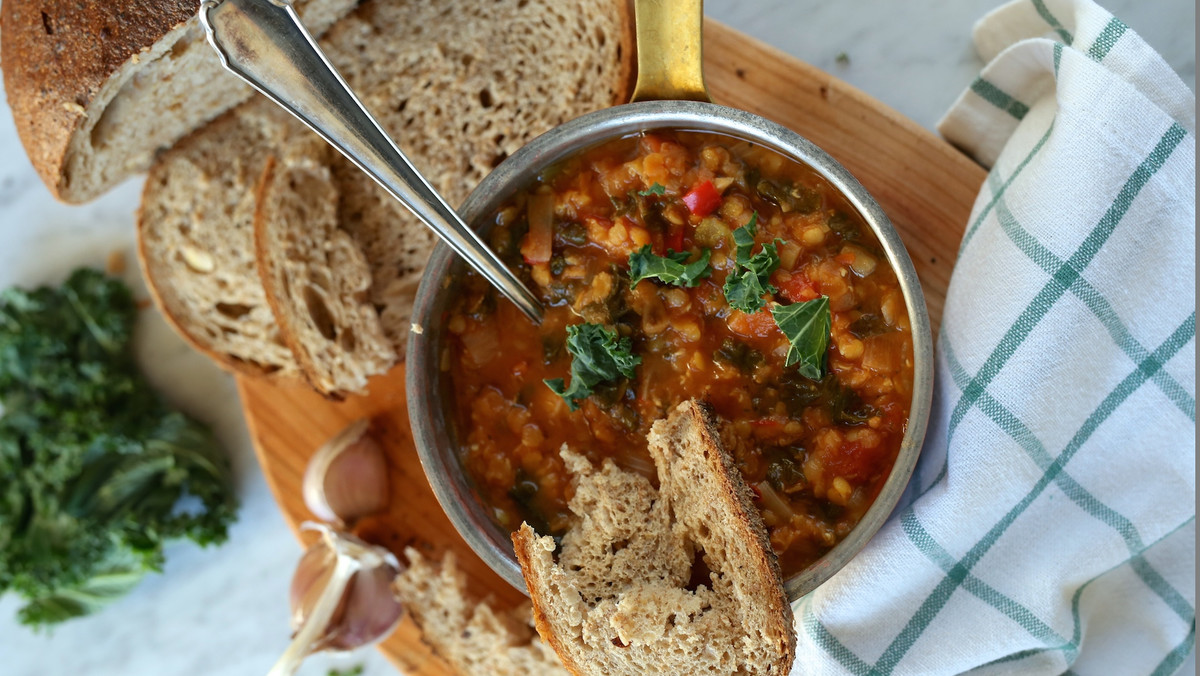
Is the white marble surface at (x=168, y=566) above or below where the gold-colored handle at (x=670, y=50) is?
below

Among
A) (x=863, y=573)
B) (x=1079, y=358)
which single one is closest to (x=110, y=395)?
(x=863, y=573)

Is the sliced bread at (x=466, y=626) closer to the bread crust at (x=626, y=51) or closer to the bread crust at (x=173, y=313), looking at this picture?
the bread crust at (x=173, y=313)

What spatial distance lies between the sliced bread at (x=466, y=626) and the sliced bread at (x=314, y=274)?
0.72 m

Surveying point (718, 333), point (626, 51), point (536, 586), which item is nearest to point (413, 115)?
point (626, 51)

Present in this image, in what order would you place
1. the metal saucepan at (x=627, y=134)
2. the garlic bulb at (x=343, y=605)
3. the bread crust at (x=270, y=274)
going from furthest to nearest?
1. the garlic bulb at (x=343, y=605)
2. the bread crust at (x=270, y=274)
3. the metal saucepan at (x=627, y=134)

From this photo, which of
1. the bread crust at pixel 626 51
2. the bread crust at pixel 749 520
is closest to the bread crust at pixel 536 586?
the bread crust at pixel 749 520

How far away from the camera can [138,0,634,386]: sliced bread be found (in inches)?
132

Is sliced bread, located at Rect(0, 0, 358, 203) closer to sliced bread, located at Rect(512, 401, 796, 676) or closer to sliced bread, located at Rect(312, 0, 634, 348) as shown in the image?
sliced bread, located at Rect(312, 0, 634, 348)

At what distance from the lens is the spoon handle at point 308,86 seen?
227 cm

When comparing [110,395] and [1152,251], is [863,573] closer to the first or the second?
[1152,251]

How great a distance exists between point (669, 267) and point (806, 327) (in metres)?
0.39

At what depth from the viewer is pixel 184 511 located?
4066 mm

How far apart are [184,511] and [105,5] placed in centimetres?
215

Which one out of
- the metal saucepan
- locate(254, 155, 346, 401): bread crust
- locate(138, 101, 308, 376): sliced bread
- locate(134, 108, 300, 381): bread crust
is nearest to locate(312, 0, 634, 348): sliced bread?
locate(254, 155, 346, 401): bread crust
